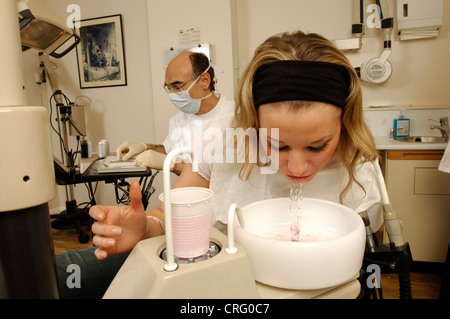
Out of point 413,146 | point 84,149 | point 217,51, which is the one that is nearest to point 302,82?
point 413,146

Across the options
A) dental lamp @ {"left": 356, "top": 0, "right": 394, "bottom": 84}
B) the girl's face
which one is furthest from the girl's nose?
dental lamp @ {"left": 356, "top": 0, "right": 394, "bottom": 84}

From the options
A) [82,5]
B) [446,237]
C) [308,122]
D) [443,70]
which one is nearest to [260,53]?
[308,122]

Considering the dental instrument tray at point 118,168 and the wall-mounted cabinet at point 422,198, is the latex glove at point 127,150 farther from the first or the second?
the wall-mounted cabinet at point 422,198

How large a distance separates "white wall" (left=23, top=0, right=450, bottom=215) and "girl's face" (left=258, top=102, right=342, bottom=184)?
195cm

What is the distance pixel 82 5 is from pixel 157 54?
3.88ft

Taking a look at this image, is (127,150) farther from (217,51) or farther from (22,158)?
(22,158)

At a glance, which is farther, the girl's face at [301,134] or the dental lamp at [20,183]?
the girl's face at [301,134]

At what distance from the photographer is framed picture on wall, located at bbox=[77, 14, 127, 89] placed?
314 cm

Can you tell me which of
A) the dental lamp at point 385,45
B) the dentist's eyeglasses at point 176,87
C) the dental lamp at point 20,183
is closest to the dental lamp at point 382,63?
the dental lamp at point 385,45

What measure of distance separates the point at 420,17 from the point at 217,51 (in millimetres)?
1531

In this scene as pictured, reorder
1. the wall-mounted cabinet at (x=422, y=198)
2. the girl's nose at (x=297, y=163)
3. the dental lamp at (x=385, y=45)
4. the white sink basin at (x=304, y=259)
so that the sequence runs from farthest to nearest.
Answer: the dental lamp at (x=385, y=45) < the wall-mounted cabinet at (x=422, y=198) < the girl's nose at (x=297, y=163) < the white sink basin at (x=304, y=259)

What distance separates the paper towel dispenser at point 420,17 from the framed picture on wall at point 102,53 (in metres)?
2.47

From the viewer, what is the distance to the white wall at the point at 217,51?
247 centimetres

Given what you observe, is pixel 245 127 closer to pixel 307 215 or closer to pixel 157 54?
pixel 307 215
